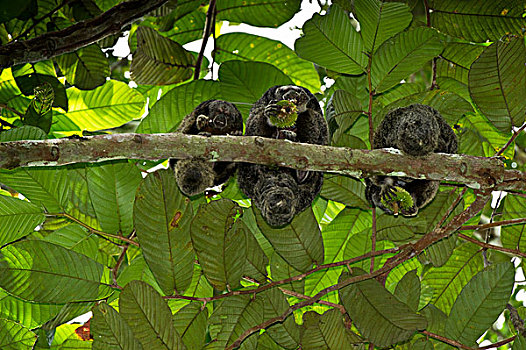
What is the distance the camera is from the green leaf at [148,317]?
1367mm

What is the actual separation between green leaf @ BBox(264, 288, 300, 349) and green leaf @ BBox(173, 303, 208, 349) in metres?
0.18

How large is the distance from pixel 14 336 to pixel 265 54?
1416mm

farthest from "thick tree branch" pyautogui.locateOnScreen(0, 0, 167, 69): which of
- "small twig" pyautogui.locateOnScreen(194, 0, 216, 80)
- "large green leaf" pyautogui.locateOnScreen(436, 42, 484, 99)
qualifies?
"large green leaf" pyautogui.locateOnScreen(436, 42, 484, 99)

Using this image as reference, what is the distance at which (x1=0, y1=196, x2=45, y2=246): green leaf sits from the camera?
1545 mm

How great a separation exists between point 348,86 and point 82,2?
3.86ft

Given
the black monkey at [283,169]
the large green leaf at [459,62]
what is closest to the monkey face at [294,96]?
the black monkey at [283,169]

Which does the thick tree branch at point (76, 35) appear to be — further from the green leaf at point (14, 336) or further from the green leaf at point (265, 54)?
the green leaf at point (14, 336)

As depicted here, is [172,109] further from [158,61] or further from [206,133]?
[206,133]

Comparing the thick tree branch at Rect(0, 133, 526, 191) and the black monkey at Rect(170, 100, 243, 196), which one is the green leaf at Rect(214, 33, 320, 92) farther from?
the thick tree branch at Rect(0, 133, 526, 191)

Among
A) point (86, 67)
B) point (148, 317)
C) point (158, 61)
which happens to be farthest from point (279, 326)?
point (86, 67)

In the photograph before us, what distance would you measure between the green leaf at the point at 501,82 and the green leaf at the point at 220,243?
2.75 feet

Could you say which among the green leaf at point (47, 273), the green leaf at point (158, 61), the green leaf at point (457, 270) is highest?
the green leaf at point (158, 61)

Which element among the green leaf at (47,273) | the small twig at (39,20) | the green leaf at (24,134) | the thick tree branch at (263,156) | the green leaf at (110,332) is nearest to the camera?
the thick tree branch at (263,156)

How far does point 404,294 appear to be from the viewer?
162 cm
